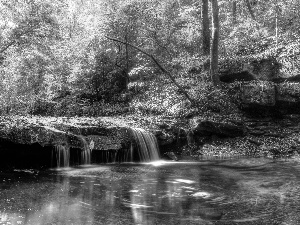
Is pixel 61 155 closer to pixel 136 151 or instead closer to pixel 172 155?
pixel 136 151

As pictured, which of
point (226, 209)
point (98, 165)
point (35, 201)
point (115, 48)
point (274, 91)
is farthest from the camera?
point (115, 48)

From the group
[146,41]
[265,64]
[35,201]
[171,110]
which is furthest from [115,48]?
[35,201]

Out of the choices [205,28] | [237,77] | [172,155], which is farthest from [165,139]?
[205,28]

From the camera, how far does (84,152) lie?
1134cm

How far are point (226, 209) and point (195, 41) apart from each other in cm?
1582

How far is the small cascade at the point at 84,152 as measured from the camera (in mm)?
11281

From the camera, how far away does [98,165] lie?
11164mm

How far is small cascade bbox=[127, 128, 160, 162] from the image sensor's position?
12328 millimetres

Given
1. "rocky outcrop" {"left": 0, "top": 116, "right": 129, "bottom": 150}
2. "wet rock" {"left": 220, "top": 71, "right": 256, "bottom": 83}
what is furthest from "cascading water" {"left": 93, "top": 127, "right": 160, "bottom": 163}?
"wet rock" {"left": 220, "top": 71, "right": 256, "bottom": 83}

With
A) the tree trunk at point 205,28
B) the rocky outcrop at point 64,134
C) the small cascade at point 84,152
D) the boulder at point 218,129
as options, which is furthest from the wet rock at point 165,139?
the tree trunk at point 205,28

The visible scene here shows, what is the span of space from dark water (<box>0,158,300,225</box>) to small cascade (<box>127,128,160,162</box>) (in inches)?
74.8

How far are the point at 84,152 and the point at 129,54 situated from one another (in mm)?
11024

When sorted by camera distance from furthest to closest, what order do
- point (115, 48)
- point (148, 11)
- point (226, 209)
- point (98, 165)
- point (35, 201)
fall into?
1. point (115, 48)
2. point (148, 11)
3. point (98, 165)
4. point (35, 201)
5. point (226, 209)

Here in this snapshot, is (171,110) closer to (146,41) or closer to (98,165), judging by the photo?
(146,41)
